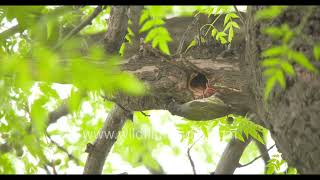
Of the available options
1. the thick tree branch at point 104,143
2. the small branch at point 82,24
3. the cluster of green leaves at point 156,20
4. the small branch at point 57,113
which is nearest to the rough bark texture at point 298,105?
Result: the cluster of green leaves at point 156,20

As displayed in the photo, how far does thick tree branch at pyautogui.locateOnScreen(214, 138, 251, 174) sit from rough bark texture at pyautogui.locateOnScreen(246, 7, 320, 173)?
1.56 metres

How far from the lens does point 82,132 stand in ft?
12.8

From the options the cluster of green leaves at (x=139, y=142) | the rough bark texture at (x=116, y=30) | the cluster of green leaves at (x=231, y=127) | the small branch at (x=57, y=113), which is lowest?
the cluster of green leaves at (x=139, y=142)

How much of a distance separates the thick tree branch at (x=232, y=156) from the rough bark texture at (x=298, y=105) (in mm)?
1564

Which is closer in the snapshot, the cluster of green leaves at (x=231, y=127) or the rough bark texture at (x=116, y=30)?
the rough bark texture at (x=116, y=30)

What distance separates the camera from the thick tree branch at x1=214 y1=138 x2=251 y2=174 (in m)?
3.31

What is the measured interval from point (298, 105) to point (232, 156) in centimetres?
176

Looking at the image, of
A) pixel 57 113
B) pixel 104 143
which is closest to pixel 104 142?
pixel 104 143

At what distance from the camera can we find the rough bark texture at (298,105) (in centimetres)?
159

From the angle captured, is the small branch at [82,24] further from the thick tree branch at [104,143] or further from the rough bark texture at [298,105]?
the thick tree branch at [104,143]

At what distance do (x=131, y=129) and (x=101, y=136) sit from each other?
517mm

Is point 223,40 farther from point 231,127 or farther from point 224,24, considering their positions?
point 231,127

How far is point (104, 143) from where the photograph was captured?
2.98m
